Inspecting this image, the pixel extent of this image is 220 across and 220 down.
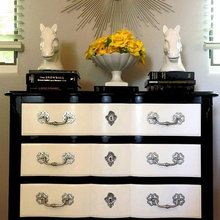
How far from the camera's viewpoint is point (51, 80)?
5.01 feet

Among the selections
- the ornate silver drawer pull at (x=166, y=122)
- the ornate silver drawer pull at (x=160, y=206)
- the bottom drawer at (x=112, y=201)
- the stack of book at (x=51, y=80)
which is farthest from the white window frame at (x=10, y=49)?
the ornate silver drawer pull at (x=160, y=206)

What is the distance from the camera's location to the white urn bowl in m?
1.58

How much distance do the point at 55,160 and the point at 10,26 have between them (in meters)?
1.00

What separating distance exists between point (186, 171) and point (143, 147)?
20 cm

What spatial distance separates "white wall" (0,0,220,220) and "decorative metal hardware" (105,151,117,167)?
2.27 feet

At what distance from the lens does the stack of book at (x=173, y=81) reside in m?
Answer: 1.54

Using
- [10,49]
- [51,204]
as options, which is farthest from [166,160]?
[10,49]

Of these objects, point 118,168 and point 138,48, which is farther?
point 138,48

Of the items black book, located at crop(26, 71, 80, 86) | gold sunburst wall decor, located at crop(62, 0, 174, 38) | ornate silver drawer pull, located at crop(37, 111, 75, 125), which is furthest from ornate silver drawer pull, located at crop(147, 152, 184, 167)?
gold sunburst wall decor, located at crop(62, 0, 174, 38)

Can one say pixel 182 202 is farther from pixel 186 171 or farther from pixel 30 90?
pixel 30 90

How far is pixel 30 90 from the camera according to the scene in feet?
4.95

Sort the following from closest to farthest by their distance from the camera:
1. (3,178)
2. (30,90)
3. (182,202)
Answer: (182,202) → (30,90) → (3,178)

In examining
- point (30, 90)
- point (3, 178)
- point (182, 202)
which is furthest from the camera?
point (3, 178)

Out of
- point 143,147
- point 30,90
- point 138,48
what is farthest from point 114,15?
point 143,147
